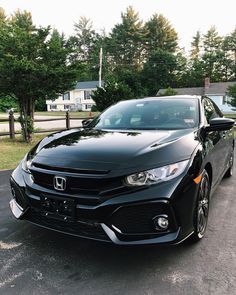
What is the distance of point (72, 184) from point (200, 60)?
6306 cm

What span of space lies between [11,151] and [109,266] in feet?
22.2

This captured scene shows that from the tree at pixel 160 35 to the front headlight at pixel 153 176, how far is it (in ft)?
213

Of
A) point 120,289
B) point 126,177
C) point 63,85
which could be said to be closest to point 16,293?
point 120,289

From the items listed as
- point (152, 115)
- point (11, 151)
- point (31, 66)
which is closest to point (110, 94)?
point (31, 66)

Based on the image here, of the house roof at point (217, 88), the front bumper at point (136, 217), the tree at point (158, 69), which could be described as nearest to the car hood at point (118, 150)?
the front bumper at point (136, 217)

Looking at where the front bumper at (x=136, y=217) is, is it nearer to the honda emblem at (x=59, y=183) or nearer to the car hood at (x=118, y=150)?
the honda emblem at (x=59, y=183)

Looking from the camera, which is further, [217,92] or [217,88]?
[217,88]

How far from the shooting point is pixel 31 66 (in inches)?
352

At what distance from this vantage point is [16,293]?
2289mm

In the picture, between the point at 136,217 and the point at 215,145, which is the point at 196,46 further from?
the point at 136,217

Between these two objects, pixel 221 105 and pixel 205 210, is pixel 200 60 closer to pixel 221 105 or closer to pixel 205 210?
pixel 221 105

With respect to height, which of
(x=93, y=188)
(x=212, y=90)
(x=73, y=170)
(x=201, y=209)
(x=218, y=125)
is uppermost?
(x=212, y=90)

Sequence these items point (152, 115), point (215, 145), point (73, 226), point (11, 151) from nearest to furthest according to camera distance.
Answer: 1. point (73, 226)
2. point (215, 145)
3. point (152, 115)
4. point (11, 151)

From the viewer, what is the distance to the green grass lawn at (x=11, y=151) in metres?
7.16
